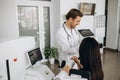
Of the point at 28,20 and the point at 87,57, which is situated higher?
the point at 28,20

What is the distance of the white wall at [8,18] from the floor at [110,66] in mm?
1469

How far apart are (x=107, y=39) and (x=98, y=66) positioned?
5.47 m

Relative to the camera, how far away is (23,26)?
461 cm

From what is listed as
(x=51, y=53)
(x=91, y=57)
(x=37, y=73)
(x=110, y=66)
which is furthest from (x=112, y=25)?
(x=91, y=57)

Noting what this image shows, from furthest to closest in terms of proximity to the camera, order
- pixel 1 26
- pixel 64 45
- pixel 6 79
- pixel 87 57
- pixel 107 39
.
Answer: pixel 107 39
pixel 1 26
pixel 64 45
pixel 6 79
pixel 87 57

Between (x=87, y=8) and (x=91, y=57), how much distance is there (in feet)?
13.7

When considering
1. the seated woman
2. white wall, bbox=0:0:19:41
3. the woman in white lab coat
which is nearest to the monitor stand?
the woman in white lab coat

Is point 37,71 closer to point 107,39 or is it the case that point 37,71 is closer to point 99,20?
point 99,20

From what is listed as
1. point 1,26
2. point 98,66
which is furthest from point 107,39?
point 98,66

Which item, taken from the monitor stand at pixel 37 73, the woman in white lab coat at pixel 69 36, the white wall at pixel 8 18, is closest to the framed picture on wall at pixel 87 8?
the white wall at pixel 8 18

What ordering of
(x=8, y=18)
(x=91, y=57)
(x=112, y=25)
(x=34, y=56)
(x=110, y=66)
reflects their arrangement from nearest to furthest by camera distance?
(x=91, y=57) → (x=34, y=56) → (x=8, y=18) → (x=110, y=66) → (x=112, y=25)

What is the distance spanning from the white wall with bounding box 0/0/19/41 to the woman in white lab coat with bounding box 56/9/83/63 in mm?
2218

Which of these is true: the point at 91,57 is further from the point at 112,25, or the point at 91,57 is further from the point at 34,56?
the point at 112,25

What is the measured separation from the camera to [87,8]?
543cm
